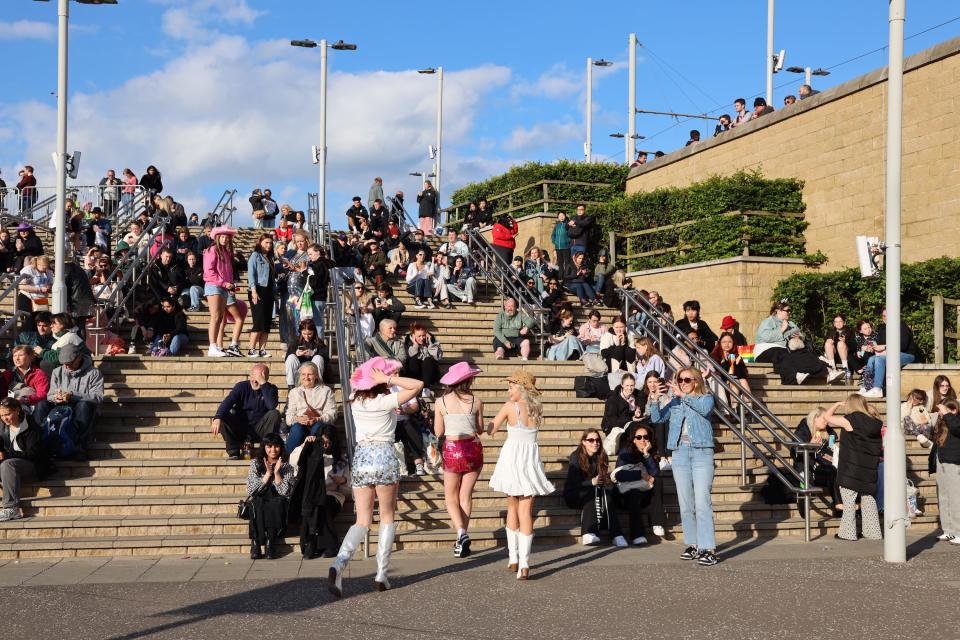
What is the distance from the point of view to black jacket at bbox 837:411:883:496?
1127 centimetres

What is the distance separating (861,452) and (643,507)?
239cm

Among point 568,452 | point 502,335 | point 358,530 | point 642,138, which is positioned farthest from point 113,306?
point 642,138

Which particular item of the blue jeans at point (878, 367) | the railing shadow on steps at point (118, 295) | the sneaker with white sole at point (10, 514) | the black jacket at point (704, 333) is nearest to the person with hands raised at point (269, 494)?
the sneaker with white sole at point (10, 514)

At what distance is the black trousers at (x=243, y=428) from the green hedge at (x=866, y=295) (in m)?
10.4

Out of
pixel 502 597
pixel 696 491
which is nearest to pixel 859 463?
pixel 696 491

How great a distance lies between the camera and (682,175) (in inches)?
967

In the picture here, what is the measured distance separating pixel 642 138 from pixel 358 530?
34.3m

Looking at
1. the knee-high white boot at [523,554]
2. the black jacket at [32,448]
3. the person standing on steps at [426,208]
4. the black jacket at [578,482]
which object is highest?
the person standing on steps at [426,208]

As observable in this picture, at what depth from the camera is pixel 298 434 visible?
11297 millimetres

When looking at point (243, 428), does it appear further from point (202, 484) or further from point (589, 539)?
point (589, 539)

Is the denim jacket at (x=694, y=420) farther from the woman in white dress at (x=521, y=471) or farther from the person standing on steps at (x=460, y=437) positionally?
the person standing on steps at (x=460, y=437)

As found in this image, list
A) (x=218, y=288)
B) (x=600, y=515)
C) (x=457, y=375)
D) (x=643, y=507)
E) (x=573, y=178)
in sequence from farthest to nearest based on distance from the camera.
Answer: (x=573, y=178), (x=218, y=288), (x=643, y=507), (x=600, y=515), (x=457, y=375)

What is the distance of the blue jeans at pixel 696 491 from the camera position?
9.65m

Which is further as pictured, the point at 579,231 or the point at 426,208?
the point at 426,208
